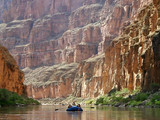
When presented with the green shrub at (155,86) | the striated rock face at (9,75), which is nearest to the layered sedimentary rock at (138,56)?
the green shrub at (155,86)

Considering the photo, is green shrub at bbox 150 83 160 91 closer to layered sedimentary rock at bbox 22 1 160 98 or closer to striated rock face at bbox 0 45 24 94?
layered sedimentary rock at bbox 22 1 160 98

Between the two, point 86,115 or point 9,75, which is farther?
point 9,75

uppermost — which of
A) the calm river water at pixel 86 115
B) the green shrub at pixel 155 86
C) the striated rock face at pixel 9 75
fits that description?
the striated rock face at pixel 9 75

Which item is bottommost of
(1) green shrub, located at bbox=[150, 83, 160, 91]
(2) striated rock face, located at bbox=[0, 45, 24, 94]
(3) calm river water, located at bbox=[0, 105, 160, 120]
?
(3) calm river water, located at bbox=[0, 105, 160, 120]

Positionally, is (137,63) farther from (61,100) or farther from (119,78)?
(61,100)

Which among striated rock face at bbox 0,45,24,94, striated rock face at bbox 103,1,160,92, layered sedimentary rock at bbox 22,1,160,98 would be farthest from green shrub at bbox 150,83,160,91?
striated rock face at bbox 0,45,24,94

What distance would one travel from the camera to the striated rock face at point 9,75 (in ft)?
350

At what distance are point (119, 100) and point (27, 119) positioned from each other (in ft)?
182

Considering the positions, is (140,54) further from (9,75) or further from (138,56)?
(9,75)

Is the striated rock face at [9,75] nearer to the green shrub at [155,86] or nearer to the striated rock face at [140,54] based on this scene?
the striated rock face at [140,54]

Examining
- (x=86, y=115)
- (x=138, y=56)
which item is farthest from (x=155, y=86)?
(x=86, y=115)

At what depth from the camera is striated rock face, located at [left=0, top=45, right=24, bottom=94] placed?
106806 mm

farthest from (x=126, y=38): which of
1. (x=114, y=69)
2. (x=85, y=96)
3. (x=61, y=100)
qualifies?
(x=61, y=100)

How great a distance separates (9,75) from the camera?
112 meters
